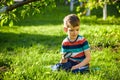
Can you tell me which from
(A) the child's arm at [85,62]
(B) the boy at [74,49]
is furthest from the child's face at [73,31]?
(A) the child's arm at [85,62]

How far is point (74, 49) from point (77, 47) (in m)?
0.06

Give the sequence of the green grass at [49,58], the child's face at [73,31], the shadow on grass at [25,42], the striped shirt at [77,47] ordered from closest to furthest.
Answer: the green grass at [49,58] < the child's face at [73,31] < the striped shirt at [77,47] < the shadow on grass at [25,42]

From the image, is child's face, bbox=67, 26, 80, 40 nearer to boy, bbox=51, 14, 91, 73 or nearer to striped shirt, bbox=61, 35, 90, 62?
boy, bbox=51, 14, 91, 73

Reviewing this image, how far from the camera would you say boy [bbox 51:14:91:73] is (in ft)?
16.2

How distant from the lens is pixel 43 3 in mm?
6301

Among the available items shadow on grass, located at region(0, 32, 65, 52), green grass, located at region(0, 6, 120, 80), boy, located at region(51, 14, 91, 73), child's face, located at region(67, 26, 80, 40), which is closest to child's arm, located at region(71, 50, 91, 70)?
boy, located at region(51, 14, 91, 73)

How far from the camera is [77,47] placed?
5.10 m

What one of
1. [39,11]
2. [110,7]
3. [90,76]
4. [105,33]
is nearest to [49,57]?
[39,11]

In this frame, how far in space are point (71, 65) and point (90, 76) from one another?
21.4 inches

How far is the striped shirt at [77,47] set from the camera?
5.07 meters

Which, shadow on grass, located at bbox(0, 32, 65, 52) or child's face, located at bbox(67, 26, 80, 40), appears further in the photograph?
shadow on grass, located at bbox(0, 32, 65, 52)

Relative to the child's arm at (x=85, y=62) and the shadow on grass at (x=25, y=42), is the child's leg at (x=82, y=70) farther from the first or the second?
the shadow on grass at (x=25, y=42)

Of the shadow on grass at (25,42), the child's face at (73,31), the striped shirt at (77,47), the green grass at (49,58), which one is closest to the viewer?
the green grass at (49,58)

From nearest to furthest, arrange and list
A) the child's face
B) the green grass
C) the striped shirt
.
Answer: the green grass
the child's face
the striped shirt
